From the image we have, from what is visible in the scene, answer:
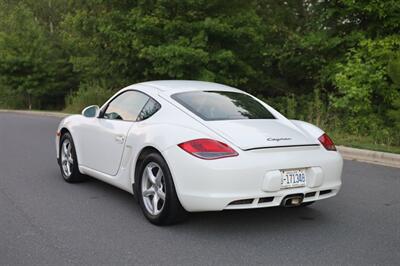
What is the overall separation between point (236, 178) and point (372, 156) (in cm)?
560

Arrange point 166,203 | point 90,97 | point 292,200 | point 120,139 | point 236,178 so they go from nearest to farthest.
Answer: point 236,178
point 292,200
point 166,203
point 120,139
point 90,97

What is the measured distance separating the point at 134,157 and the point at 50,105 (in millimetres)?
27575

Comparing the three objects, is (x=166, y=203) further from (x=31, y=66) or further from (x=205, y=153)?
(x=31, y=66)

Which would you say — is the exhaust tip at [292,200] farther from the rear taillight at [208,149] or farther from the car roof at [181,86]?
the car roof at [181,86]

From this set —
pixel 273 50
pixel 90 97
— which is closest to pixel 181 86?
pixel 273 50

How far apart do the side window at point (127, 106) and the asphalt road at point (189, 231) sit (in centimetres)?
98

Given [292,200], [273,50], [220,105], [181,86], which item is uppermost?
[273,50]

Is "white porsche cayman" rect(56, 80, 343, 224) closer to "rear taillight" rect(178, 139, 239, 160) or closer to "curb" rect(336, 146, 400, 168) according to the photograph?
"rear taillight" rect(178, 139, 239, 160)

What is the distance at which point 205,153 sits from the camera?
4.42 meters

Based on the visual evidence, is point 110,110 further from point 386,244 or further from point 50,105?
point 50,105

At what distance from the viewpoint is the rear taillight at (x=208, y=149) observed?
14.5ft

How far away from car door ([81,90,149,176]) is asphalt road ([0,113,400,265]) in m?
0.44

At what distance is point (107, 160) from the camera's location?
5.75 m

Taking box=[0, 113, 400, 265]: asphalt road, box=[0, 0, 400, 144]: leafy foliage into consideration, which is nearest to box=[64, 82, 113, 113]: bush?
box=[0, 0, 400, 144]: leafy foliage
